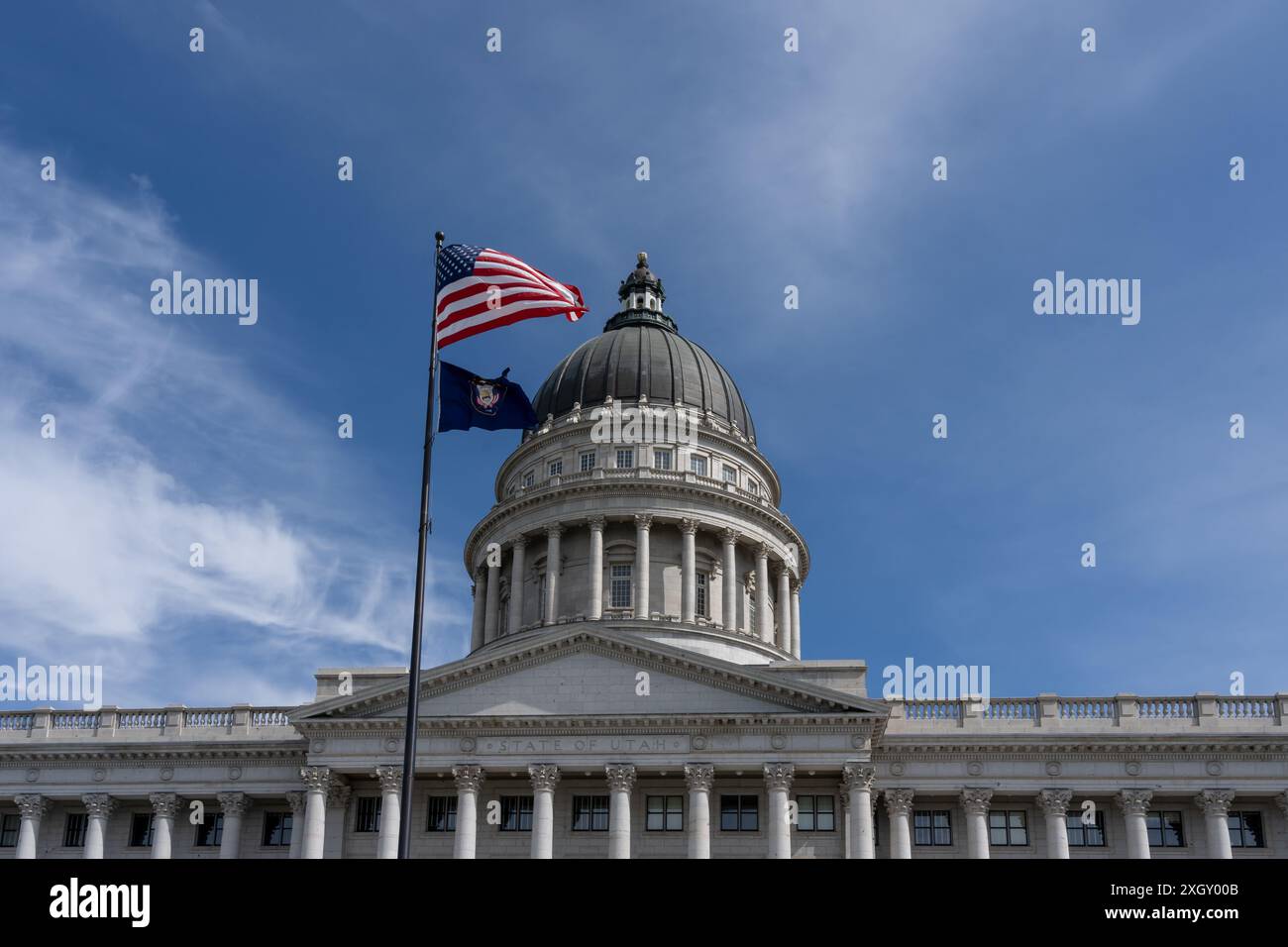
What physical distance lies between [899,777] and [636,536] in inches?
874

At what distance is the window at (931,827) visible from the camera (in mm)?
53938

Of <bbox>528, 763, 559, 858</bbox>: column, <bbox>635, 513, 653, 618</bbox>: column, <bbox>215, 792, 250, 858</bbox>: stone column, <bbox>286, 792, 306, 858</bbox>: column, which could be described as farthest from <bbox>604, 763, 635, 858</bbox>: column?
<bbox>635, 513, 653, 618</bbox>: column

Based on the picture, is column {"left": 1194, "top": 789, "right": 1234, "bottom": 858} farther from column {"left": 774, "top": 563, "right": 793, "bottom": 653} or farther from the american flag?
the american flag

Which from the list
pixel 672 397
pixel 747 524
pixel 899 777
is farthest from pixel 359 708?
pixel 672 397

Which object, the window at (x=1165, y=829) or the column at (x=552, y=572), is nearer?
the window at (x=1165, y=829)

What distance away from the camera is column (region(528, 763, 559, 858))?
50625 millimetres

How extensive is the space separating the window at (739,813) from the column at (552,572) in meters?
18.1

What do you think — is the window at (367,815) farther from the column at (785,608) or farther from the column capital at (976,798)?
the column at (785,608)

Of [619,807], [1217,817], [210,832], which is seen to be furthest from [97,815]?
[1217,817]

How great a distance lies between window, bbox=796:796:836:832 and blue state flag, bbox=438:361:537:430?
28.7 m

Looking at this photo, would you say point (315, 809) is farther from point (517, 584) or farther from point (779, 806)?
point (517, 584)

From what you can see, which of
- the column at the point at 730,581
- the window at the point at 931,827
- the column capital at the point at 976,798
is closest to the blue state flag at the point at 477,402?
the column capital at the point at 976,798

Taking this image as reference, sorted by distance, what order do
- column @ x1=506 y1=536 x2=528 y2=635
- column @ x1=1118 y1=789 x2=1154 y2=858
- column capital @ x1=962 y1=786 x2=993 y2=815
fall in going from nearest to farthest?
1. column @ x1=1118 y1=789 x2=1154 y2=858
2. column capital @ x1=962 y1=786 x2=993 y2=815
3. column @ x1=506 y1=536 x2=528 y2=635
